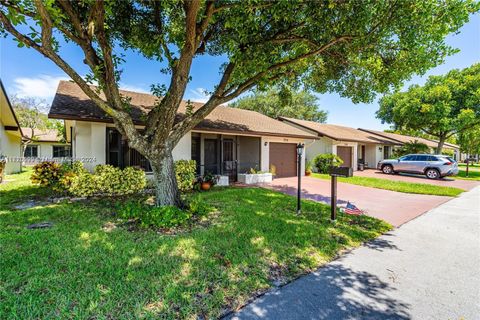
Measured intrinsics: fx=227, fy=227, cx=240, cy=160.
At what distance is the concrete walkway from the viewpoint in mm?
2744

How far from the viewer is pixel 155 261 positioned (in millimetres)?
3619

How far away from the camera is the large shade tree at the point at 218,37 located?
16.5 ft

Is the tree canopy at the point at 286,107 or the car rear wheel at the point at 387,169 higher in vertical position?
the tree canopy at the point at 286,107

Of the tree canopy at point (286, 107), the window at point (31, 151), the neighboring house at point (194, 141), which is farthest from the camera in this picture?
the tree canopy at point (286, 107)

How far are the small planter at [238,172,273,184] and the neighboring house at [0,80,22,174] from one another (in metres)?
11.0

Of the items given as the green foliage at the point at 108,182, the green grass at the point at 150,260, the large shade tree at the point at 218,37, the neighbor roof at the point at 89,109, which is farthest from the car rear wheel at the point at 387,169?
the green foliage at the point at 108,182

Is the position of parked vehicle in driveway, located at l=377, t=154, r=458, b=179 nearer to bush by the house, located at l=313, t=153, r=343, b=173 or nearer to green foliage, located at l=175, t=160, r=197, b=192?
bush by the house, located at l=313, t=153, r=343, b=173

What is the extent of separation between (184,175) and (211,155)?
12.7 ft

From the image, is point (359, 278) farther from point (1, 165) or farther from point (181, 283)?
point (1, 165)

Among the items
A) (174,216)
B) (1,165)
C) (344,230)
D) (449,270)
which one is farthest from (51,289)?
(1,165)

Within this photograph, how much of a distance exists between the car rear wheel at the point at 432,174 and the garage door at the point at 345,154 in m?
5.54

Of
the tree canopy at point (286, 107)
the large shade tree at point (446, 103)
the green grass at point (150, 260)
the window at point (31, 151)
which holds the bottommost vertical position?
the green grass at point (150, 260)

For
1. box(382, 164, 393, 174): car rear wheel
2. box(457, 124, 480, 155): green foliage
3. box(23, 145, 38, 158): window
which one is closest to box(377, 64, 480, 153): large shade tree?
box(457, 124, 480, 155): green foliage

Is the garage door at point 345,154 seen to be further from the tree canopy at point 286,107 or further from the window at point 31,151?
the window at point 31,151
